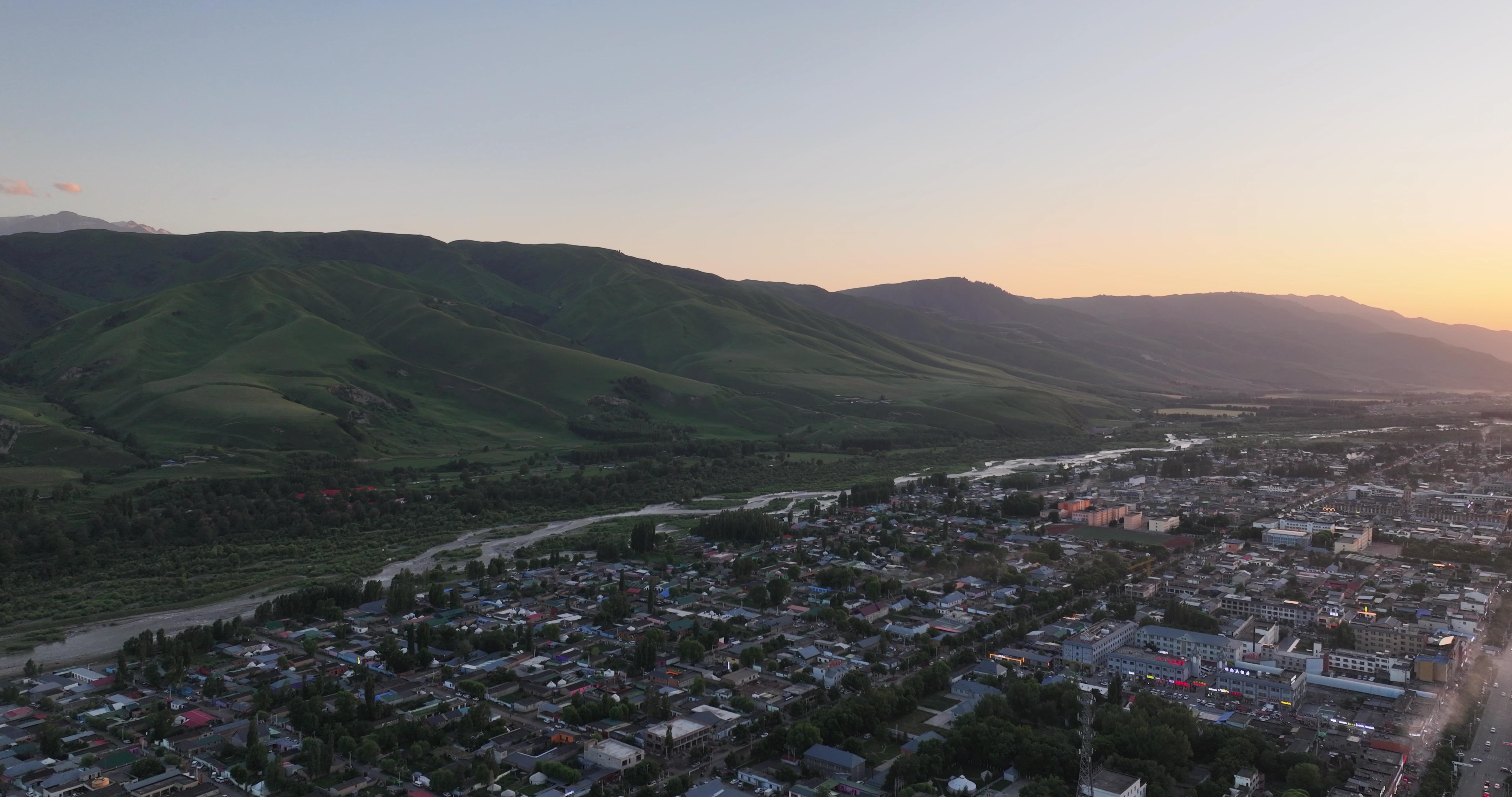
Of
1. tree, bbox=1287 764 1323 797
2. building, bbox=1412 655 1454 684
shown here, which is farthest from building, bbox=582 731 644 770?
building, bbox=1412 655 1454 684

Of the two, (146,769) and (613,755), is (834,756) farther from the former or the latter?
(146,769)

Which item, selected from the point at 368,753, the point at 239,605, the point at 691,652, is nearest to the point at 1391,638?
the point at 691,652

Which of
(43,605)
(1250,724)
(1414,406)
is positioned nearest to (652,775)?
(1250,724)

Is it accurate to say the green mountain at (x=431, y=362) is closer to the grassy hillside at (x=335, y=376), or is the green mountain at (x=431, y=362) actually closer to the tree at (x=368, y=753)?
the grassy hillside at (x=335, y=376)

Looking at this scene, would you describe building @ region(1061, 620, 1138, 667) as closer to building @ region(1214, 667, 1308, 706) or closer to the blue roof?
building @ region(1214, 667, 1308, 706)

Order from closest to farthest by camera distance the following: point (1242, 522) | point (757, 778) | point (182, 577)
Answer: point (757, 778), point (182, 577), point (1242, 522)

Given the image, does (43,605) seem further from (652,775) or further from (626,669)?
(652,775)
